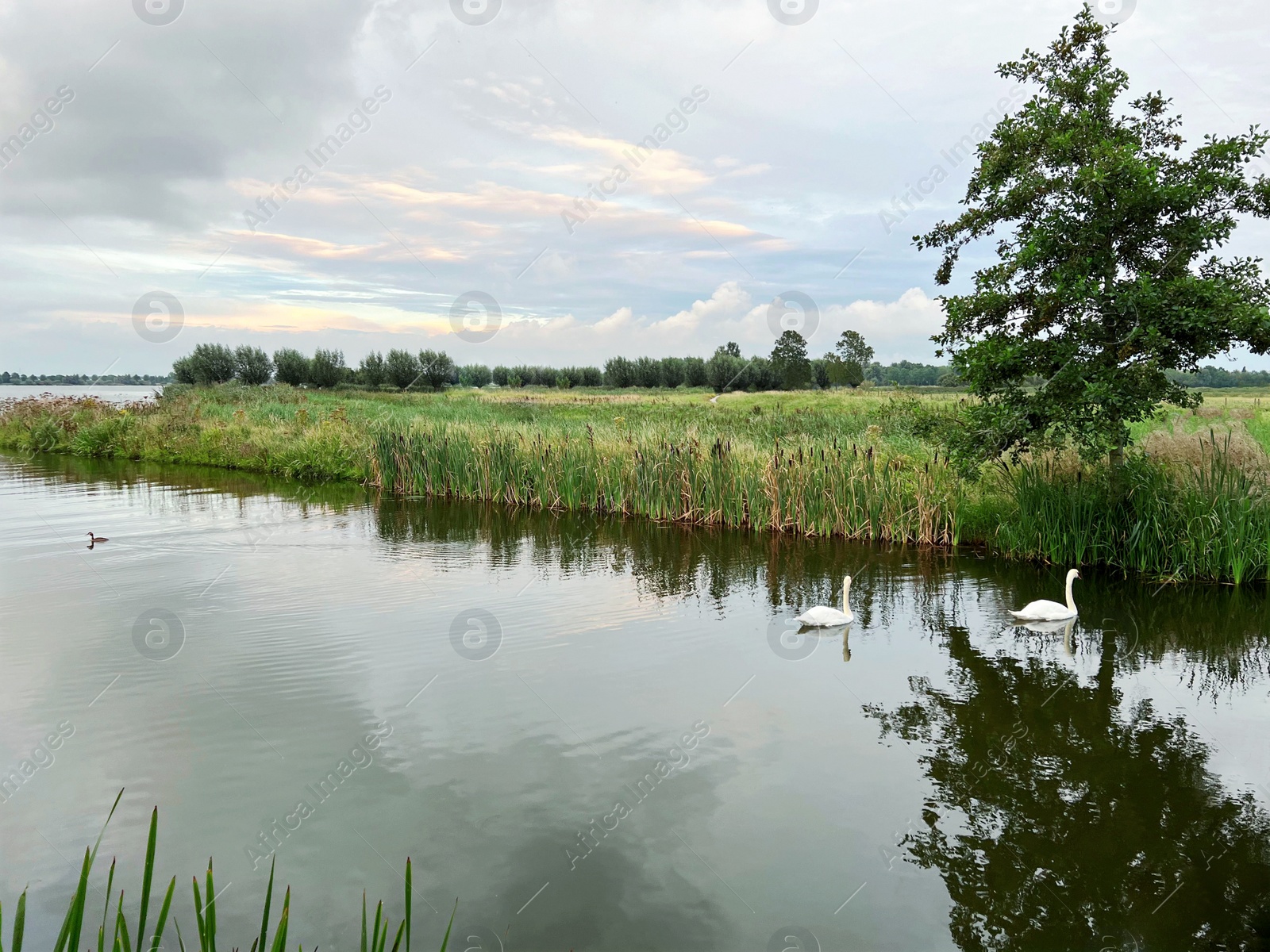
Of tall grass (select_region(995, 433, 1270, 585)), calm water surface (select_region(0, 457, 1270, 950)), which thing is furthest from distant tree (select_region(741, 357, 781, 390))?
calm water surface (select_region(0, 457, 1270, 950))

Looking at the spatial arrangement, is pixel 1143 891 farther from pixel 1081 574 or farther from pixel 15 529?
pixel 15 529

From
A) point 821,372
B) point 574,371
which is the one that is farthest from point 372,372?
point 821,372

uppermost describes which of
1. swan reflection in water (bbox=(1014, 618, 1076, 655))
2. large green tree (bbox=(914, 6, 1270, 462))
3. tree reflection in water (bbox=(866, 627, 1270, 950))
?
large green tree (bbox=(914, 6, 1270, 462))

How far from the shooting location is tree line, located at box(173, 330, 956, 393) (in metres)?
59.8

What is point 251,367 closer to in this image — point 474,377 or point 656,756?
point 474,377

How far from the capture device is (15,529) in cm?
1505

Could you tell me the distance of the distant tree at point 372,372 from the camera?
63312 millimetres

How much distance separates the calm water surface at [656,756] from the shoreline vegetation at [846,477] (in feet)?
3.72

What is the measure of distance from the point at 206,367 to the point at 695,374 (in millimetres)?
47041

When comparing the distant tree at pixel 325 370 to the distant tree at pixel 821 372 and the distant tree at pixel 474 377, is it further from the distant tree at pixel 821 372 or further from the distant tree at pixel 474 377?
the distant tree at pixel 821 372

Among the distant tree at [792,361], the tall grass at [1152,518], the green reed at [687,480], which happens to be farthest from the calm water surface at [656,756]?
the distant tree at [792,361]

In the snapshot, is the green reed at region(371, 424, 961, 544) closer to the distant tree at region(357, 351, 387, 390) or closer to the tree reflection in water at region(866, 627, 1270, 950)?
the tree reflection in water at region(866, 627, 1270, 950)

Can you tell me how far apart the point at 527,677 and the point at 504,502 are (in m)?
11.8

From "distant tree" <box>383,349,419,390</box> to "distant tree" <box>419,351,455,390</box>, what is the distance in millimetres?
656
